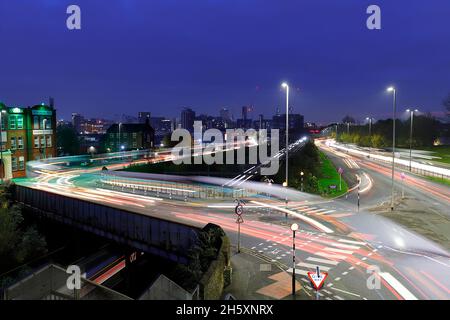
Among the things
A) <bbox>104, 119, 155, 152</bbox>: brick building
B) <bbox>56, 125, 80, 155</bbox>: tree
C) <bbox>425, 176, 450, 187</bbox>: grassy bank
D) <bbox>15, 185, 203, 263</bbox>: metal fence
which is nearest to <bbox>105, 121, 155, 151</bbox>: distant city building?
<bbox>104, 119, 155, 152</bbox>: brick building

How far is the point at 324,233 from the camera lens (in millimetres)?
22531

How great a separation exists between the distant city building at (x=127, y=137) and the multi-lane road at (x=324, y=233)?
61443 millimetres

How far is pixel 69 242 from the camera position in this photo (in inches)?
1174

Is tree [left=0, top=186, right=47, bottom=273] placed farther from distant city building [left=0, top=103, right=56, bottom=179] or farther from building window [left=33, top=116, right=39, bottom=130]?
building window [left=33, top=116, right=39, bottom=130]

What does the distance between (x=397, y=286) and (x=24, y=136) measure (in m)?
58.0

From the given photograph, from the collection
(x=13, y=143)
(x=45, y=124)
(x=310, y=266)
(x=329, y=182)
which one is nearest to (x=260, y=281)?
(x=310, y=266)

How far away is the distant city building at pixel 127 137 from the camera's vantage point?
10344 cm

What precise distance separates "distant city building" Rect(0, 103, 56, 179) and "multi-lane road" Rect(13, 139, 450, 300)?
1583cm

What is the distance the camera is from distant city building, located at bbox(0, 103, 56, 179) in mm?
52969

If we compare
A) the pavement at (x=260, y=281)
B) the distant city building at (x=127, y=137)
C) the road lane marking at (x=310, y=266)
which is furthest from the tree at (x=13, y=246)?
the distant city building at (x=127, y=137)

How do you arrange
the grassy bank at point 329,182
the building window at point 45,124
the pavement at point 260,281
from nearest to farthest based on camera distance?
the pavement at point 260,281 < the grassy bank at point 329,182 < the building window at point 45,124

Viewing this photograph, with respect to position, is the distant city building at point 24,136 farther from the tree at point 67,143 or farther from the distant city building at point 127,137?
the distant city building at point 127,137
